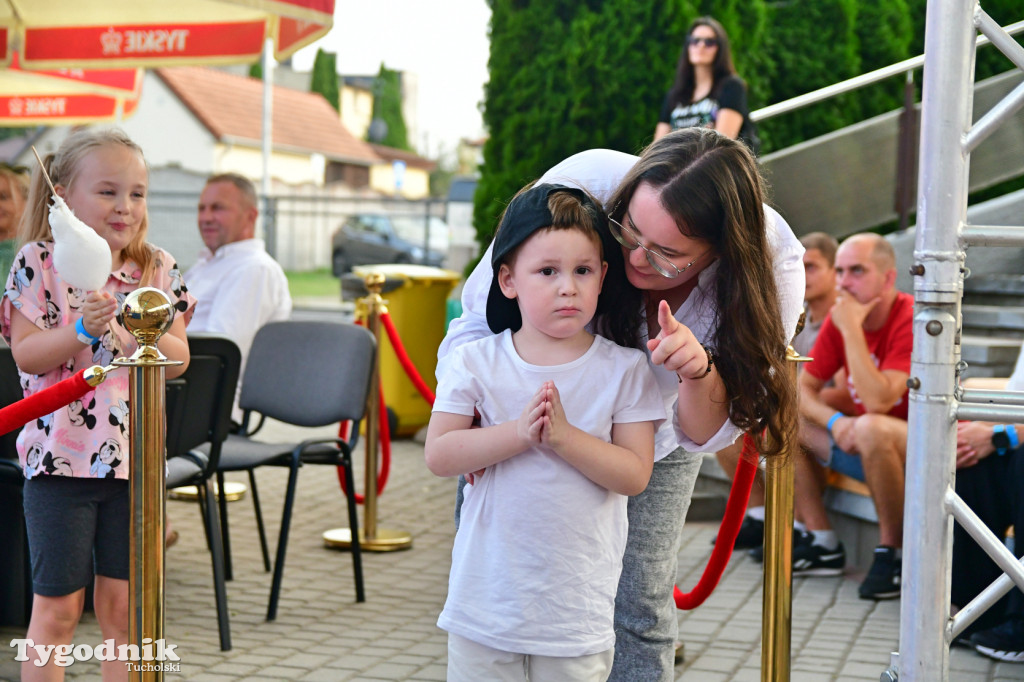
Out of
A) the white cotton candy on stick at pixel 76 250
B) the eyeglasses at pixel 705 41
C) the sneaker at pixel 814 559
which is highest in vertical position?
the eyeglasses at pixel 705 41

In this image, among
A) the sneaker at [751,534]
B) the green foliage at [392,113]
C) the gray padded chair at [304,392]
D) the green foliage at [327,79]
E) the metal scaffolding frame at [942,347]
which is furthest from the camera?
the green foliage at [392,113]

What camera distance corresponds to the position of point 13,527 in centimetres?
418

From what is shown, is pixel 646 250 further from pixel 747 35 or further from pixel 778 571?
pixel 747 35

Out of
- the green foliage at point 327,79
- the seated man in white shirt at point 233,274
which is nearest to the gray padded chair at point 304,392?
the seated man in white shirt at point 233,274

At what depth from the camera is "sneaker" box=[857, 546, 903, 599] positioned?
4.76 m

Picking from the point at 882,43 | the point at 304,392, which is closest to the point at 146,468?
the point at 304,392

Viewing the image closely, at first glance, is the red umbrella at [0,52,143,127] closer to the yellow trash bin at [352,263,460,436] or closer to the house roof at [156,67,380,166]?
the yellow trash bin at [352,263,460,436]

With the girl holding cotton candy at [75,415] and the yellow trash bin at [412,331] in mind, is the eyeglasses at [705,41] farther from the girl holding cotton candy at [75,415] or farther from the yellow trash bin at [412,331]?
the girl holding cotton candy at [75,415]

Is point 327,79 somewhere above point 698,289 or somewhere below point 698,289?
above

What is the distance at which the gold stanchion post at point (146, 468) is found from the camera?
2.58 meters

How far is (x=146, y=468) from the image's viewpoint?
2.62m

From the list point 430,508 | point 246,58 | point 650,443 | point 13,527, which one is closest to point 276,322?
point 13,527

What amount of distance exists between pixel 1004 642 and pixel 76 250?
3.42 metres

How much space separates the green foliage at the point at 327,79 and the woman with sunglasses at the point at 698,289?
182ft
